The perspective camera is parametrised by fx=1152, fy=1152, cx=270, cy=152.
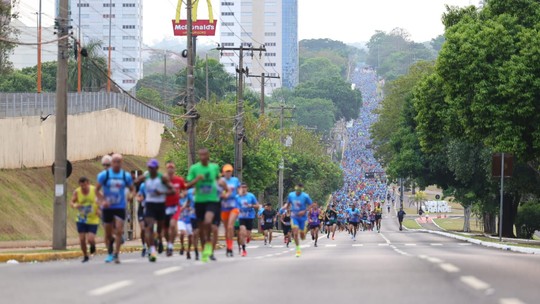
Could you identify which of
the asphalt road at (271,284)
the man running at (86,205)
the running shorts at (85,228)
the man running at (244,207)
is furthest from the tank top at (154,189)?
the man running at (244,207)

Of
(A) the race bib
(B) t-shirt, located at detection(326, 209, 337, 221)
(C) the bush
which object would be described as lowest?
(C) the bush

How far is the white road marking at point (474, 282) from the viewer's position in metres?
15.9

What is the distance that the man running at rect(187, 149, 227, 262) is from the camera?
75.2ft

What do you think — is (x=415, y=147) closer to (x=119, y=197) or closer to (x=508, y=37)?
(x=508, y=37)

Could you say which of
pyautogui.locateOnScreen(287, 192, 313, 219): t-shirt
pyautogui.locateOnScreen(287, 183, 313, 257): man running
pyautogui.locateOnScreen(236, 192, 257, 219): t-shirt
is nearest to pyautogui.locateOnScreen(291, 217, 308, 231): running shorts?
pyautogui.locateOnScreen(287, 183, 313, 257): man running

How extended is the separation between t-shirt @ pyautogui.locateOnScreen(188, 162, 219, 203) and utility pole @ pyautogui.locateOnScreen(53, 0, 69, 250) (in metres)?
10.6

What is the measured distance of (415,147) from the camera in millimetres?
77312

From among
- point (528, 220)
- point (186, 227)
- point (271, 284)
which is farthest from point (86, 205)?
point (528, 220)

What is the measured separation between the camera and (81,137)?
208 ft

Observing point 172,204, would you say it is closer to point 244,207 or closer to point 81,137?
point 244,207

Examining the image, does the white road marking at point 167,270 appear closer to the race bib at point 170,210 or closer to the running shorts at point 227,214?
the race bib at point 170,210

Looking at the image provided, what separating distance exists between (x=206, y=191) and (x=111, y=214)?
6.38ft

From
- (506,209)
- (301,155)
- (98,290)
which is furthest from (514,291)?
(301,155)

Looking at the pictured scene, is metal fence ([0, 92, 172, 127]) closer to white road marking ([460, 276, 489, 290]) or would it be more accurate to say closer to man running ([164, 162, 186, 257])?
man running ([164, 162, 186, 257])
